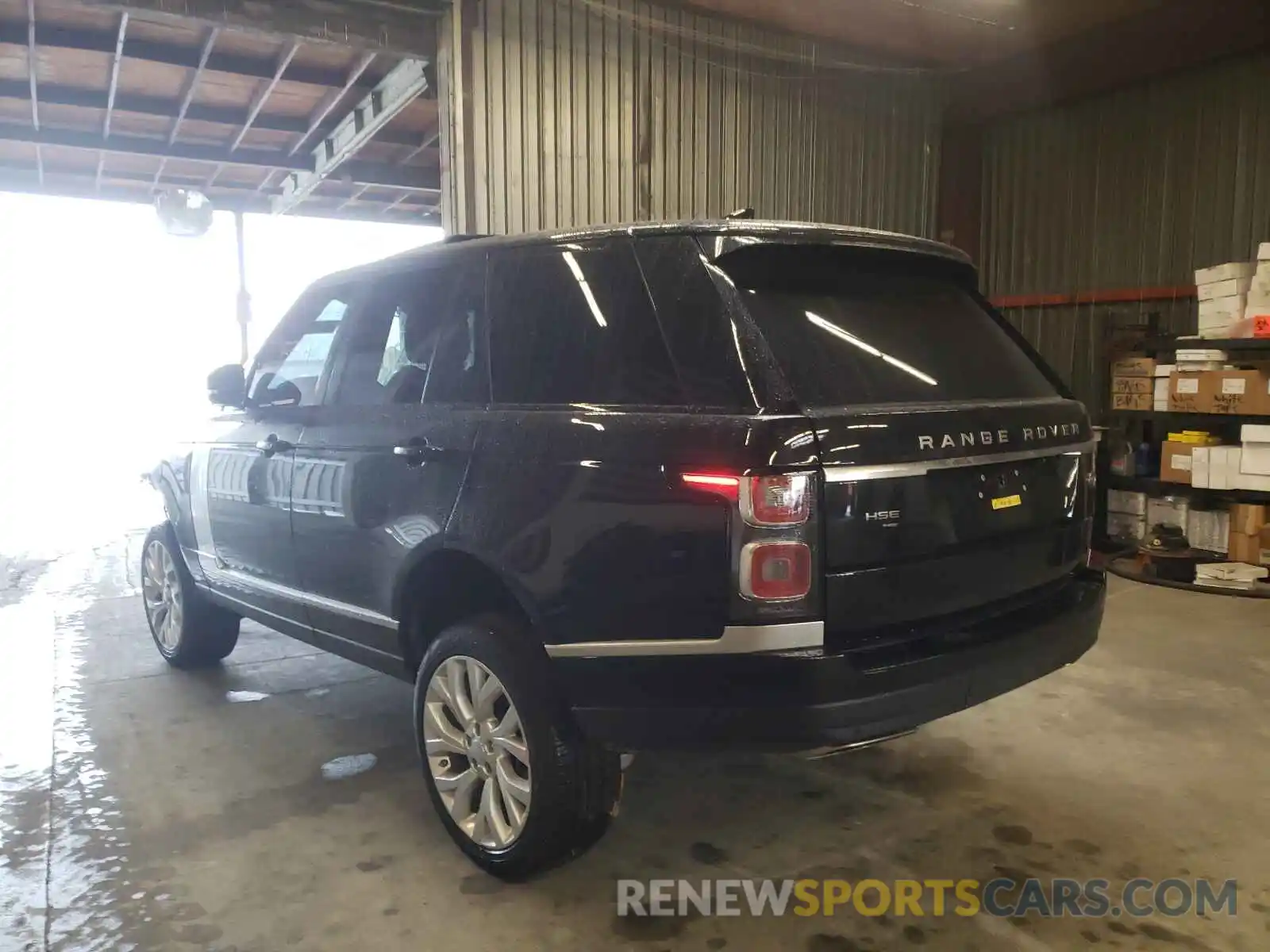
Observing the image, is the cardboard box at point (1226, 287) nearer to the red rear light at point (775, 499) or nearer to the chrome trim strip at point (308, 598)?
the red rear light at point (775, 499)

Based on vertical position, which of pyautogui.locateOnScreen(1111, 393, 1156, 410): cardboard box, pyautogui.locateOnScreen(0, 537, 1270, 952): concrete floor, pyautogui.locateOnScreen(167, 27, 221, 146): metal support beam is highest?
pyautogui.locateOnScreen(167, 27, 221, 146): metal support beam

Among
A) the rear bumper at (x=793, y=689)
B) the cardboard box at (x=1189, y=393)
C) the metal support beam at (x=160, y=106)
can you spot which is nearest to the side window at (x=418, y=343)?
the rear bumper at (x=793, y=689)

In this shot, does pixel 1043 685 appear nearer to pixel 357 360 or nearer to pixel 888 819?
pixel 888 819

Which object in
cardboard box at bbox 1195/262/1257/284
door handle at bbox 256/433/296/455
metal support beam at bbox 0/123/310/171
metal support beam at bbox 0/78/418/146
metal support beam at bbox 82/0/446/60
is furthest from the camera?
metal support beam at bbox 0/123/310/171

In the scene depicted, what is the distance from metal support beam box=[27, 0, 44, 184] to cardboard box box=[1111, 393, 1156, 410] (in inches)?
301

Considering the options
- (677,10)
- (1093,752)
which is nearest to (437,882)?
(1093,752)

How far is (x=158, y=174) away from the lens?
9844mm

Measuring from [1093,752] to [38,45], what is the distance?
24.3 feet

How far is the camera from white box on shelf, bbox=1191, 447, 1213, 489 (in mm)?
6098

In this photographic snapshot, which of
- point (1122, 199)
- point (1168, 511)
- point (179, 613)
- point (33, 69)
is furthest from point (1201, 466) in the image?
point (33, 69)

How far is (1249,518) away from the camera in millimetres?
5969

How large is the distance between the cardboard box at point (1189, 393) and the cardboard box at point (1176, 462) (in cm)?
24

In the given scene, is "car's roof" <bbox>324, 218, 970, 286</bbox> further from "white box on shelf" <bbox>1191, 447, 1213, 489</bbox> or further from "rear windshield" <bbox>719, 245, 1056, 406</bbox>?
"white box on shelf" <bbox>1191, 447, 1213, 489</bbox>

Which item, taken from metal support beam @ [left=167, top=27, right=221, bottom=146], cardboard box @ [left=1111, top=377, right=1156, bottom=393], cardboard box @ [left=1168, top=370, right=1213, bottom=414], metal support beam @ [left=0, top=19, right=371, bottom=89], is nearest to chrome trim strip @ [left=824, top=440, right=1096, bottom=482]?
cardboard box @ [left=1168, top=370, right=1213, bottom=414]
